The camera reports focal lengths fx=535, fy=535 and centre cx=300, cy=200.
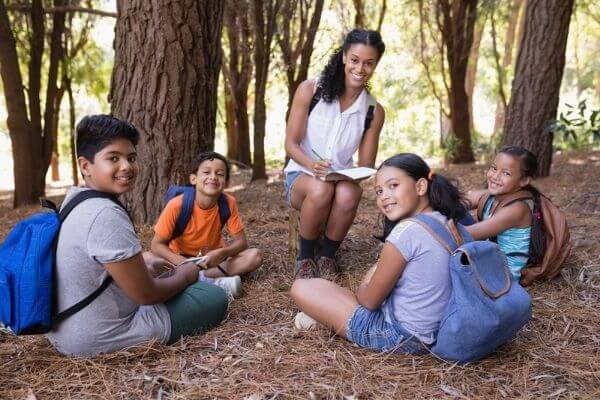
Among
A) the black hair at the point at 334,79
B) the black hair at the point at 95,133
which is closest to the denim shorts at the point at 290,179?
the black hair at the point at 334,79

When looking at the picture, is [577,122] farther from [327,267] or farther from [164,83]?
[164,83]

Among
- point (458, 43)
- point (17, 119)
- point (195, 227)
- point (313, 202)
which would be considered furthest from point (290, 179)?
point (458, 43)

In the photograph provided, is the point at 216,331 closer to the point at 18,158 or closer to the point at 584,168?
the point at 18,158

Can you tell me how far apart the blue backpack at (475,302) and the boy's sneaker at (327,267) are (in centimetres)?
124

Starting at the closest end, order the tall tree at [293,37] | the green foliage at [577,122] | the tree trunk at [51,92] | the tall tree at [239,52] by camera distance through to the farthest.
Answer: the green foliage at [577,122] < the tree trunk at [51,92] < the tall tree at [293,37] < the tall tree at [239,52]

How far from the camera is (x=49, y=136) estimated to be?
26.8 feet

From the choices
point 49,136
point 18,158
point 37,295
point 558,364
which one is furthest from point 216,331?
point 49,136

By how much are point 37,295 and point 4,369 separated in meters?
0.46

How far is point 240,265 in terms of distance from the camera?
3510mm

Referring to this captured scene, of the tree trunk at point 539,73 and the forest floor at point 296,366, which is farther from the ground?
the tree trunk at point 539,73

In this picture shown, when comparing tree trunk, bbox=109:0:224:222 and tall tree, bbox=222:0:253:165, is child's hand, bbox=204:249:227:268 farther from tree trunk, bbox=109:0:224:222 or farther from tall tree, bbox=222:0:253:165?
tall tree, bbox=222:0:253:165

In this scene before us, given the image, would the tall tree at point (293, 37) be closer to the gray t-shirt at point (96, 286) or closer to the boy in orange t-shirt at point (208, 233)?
the boy in orange t-shirt at point (208, 233)

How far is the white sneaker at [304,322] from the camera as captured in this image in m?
2.74

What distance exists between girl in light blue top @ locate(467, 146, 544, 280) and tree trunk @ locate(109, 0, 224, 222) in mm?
2524
